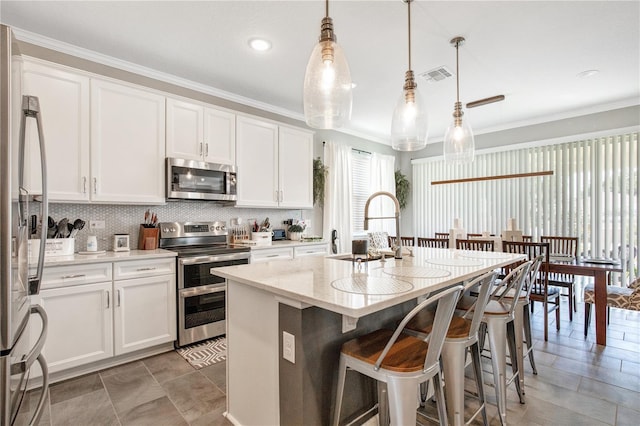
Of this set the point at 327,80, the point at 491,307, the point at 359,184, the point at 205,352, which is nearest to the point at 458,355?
→ the point at 491,307

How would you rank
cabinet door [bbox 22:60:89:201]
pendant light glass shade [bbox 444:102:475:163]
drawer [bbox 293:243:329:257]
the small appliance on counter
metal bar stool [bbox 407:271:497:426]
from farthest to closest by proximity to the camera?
the small appliance on counter, drawer [bbox 293:243:329:257], pendant light glass shade [bbox 444:102:475:163], cabinet door [bbox 22:60:89:201], metal bar stool [bbox 407:271:497:426]

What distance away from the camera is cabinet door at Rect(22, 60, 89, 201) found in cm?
249

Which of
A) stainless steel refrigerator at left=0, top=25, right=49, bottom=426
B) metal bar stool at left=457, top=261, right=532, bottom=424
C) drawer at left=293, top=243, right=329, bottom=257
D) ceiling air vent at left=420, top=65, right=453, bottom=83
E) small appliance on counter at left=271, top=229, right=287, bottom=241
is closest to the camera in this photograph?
stainless steel refrigerator at left=0, top=25, right=49, bottom=426

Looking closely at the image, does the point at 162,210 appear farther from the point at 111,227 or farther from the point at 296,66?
the point at 296,66

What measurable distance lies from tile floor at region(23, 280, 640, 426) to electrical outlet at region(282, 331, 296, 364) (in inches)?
31.9

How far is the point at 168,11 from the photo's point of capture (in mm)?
2393

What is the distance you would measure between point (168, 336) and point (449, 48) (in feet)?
11.9

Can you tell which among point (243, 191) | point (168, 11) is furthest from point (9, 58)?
point (243, 191)

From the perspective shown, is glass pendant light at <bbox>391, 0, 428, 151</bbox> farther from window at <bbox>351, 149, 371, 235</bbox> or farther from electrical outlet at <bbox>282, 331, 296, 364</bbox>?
window at <bbox>351, 149, 371, 235</bbox>

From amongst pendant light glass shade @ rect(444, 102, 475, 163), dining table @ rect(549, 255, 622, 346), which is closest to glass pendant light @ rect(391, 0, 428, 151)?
pendant light glass shade @ rect(444, 102, 475, 163)

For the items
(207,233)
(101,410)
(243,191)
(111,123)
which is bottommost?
(101,410)

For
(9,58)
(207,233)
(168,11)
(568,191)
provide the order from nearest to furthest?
1. (9,58)
2. (168,11)
3. (207,233)
4. (568,191)

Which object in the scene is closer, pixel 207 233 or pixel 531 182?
pixel 207 233

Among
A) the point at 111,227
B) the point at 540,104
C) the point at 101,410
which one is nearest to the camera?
the point at 101,410
